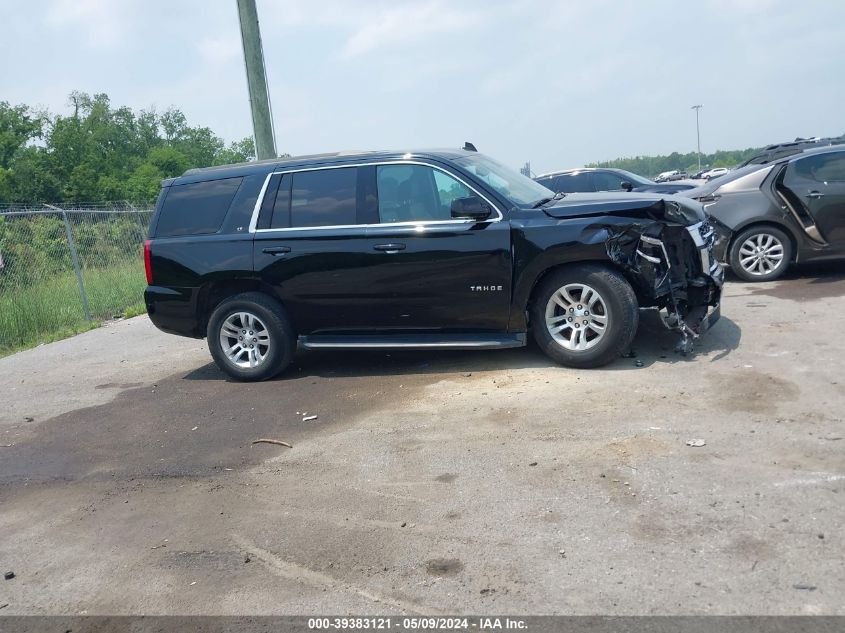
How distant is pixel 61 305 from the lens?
12750 mm

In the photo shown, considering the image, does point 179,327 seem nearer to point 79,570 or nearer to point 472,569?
point 79,570

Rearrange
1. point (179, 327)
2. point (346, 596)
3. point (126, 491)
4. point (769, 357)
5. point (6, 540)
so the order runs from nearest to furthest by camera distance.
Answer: point (346, 596)
point (6, 540)
point (126, 491)
point (769, 357)
point (179, 327)

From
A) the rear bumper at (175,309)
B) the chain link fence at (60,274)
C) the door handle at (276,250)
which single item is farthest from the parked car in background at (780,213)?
the chain link fence at (60,274)

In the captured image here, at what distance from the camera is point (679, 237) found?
255 inches

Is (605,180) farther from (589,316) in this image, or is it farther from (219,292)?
(219,292)

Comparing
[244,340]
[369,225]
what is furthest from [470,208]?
[244,340]

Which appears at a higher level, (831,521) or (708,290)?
(708,290)

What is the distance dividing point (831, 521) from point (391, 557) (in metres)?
2.13

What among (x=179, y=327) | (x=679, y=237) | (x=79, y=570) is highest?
(x=679, y=237)

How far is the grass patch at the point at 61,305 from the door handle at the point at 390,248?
7.36 m

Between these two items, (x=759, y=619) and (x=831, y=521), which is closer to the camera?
(x=759, y=619)

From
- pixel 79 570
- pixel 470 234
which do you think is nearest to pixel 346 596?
pixel 79 570

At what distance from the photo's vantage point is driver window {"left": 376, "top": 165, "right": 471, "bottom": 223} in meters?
6.72

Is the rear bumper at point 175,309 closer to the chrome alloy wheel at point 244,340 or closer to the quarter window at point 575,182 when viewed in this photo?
the chrome alloy wheel at point 244,340
